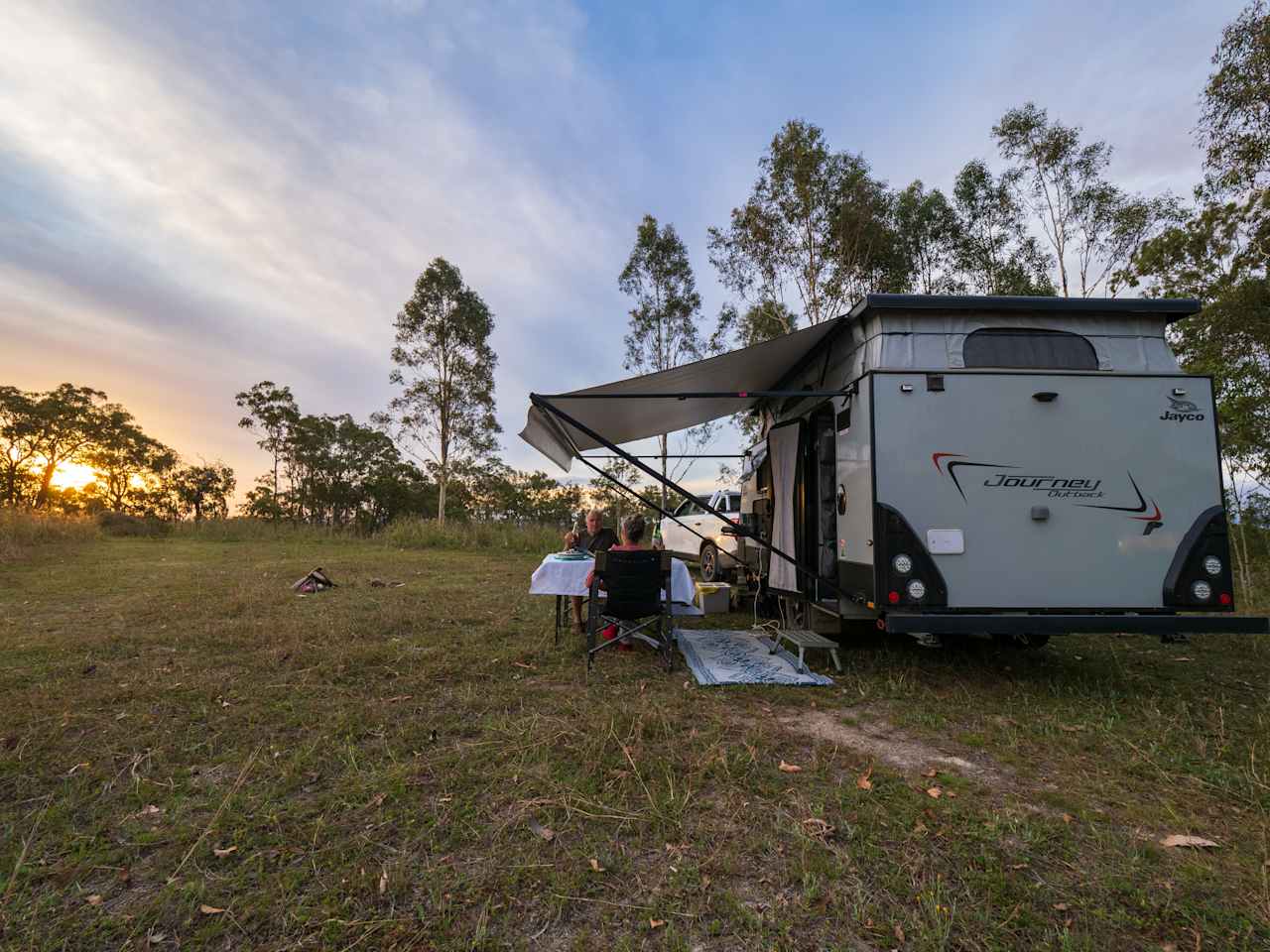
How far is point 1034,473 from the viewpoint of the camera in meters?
3.55

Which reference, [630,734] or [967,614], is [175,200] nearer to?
[630,734]

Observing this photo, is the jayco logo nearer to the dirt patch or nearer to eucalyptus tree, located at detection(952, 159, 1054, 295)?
the dirt patch

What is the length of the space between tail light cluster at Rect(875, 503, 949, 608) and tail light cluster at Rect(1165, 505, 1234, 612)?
4.68 feet

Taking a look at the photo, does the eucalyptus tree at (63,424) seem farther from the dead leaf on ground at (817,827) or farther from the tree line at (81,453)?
the dead leaf on ground at (817,827)

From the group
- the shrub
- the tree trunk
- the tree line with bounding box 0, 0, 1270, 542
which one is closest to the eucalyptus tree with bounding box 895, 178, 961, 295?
the tree line with bounding box 0, 0, 1270, 542

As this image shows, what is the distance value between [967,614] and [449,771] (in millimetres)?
3076

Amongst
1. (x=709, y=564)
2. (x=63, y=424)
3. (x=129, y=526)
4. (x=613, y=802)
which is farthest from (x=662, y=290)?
(x=63, y=424)

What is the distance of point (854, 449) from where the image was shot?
3.87m

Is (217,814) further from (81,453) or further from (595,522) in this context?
(81,453)

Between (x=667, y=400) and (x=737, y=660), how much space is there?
2.62 meters

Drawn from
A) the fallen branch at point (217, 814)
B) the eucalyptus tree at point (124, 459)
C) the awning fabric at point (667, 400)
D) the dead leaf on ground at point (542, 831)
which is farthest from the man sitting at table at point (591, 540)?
the eucalyptus tree at point (124, 459)

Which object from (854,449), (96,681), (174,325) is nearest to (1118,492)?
(854,449)

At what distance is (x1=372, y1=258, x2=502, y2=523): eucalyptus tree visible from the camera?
65.5 feet

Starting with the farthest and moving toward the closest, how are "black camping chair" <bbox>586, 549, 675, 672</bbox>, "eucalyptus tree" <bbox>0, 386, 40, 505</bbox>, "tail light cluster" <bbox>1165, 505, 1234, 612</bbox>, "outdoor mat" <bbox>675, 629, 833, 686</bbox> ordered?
"eucalyptus tree" <bbox>0, 386, 40, 505</bbox>, "black camping chair" <bbox>586, 549, 675, 672</bbox>, "outdoor mat" <bbox>675, 629, 833, 686</bbox>, "tail light cluster" <bbox>1165, 505, 1234, 612</bbox>
